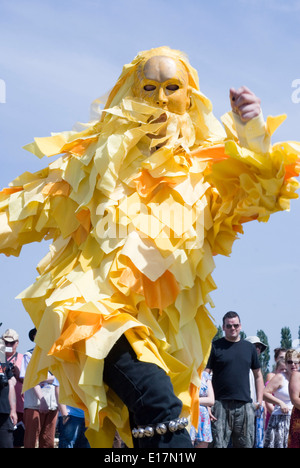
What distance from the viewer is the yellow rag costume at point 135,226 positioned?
124 inches

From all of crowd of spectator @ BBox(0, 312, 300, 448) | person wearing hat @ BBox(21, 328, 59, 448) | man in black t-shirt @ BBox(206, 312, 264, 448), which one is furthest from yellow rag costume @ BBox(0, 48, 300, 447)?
person wearing hat @ BBox(21, 328, 59, 448)

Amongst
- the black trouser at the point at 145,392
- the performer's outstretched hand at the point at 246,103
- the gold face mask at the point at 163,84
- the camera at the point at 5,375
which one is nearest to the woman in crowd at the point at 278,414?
the camera at the point at 5,375

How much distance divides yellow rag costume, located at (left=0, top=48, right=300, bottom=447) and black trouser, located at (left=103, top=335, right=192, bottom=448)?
54 mm

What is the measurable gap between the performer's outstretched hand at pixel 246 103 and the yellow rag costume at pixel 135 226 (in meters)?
0.04

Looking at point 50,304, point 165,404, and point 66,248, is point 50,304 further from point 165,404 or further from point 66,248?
point 165,404

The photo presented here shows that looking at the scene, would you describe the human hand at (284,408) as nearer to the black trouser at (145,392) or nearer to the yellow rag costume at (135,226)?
the yellow rag costume at (135,226)

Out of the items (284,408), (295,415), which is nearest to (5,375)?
(295,415)

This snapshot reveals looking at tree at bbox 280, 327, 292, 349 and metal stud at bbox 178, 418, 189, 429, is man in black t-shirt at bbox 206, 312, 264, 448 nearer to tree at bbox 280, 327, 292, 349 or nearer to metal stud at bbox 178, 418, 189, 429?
metal stud at bbox 178, 418, 189, 429

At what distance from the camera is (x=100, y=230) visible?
3.32 metres

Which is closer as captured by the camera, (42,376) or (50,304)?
(50,304)

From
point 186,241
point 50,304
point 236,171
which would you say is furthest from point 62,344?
point 236,171

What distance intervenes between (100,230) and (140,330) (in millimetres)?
474

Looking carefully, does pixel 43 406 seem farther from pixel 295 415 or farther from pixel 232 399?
pixel 295 415

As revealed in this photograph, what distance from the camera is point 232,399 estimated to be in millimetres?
6625
